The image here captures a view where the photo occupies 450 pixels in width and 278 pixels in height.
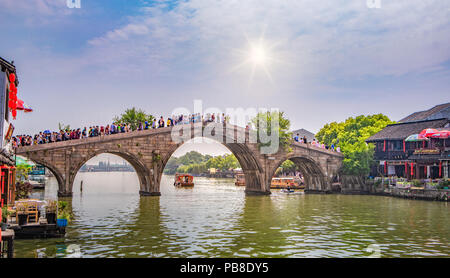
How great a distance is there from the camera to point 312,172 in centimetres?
4881

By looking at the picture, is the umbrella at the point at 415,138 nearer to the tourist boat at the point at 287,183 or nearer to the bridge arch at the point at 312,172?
the bridge arch at the point at 312,172

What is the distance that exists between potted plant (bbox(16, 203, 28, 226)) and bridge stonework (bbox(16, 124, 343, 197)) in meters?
14.8

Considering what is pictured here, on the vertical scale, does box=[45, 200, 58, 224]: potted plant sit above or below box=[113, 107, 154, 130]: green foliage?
below

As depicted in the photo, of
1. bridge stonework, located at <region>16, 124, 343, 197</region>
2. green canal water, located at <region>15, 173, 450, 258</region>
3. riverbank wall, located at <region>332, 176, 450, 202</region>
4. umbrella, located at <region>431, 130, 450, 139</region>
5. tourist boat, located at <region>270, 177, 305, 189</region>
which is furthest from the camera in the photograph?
tourist boat, located at <region>270, 177, 305, 189</region>

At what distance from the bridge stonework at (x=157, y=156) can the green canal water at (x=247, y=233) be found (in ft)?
15.7

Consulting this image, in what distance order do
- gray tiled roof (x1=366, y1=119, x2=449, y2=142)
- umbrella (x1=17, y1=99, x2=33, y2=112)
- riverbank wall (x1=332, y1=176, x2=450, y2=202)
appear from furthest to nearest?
gray tiled roof (x1=366, y1=119, x2=449, y2=142) < riverbank wall (x1=332, y1=176, x2=450, y2=202) < umbrella (x1=17, y1=99, x2=33, y2=112)

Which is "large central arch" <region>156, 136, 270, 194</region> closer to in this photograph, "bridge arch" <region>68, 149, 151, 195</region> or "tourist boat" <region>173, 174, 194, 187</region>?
"bridge arch" <region>68, 149, 151, 195</region>

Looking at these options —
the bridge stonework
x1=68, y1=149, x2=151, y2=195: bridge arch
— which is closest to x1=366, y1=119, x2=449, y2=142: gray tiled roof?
the bridge stonework

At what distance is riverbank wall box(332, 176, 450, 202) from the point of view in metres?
35.8

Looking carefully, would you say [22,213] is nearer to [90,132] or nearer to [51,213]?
[51,213]

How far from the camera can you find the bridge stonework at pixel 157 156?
31.7 meters

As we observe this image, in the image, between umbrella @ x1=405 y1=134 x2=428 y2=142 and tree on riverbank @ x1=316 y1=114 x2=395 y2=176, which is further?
tree on riverbank @ x1=316 y1=114 x2=395 y2=176
